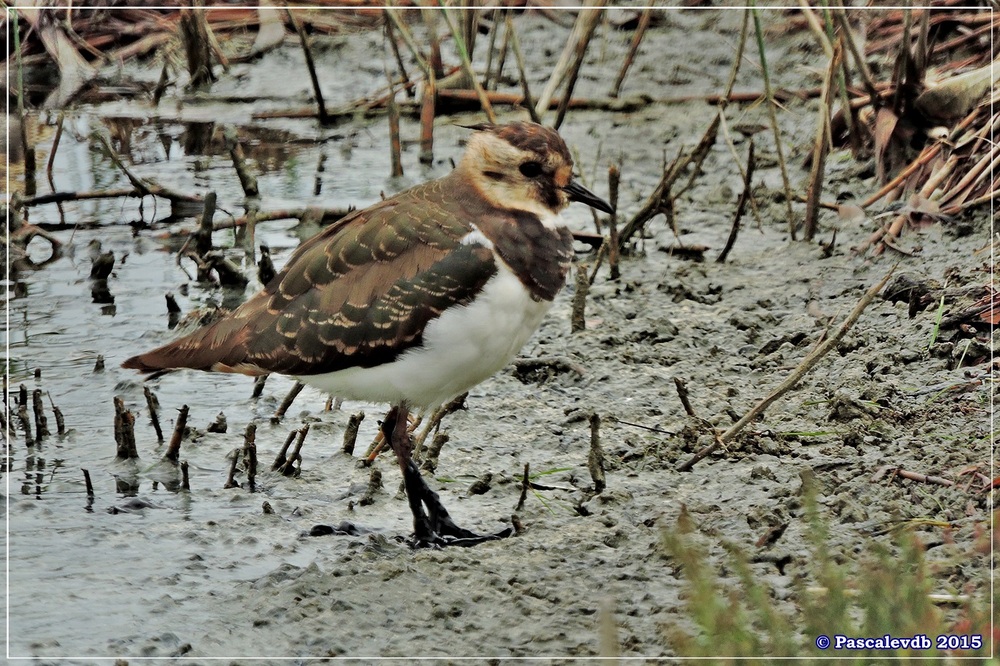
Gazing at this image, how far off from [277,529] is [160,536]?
16.1 inches

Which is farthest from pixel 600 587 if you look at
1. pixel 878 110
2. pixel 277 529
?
pixel 878 110

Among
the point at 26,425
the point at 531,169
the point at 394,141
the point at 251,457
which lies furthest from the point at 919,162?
the point at 26,425

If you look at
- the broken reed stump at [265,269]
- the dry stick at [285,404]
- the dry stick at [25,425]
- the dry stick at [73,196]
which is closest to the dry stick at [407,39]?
the dry stick at [73,196]

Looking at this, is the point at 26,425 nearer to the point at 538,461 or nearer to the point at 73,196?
the point at 538,461

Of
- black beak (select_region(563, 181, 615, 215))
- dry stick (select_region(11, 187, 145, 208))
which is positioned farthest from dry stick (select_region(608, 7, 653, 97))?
black beak (select_region(563, 181, 615, 215))

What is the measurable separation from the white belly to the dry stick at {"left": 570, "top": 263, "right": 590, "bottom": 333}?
155cm

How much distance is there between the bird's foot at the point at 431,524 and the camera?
4305 millimetres

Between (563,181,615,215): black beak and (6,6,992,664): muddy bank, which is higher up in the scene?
(563,181,615,215): black beak

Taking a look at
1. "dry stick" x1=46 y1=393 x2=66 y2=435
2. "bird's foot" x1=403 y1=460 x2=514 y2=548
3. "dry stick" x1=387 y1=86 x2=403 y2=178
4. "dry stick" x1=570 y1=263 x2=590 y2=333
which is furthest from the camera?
"dry stick" x1=387 y1=86 x2=403 y2=178

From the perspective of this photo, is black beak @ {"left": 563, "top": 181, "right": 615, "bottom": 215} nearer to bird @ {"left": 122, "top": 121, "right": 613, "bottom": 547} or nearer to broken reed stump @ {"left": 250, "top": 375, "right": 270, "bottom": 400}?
bird @ {"left": 122, "top": 121, "right": 613, "bottom": 547}

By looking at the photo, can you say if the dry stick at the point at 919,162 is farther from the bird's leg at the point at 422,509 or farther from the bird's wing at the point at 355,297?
the bird's leg at the point at 422,509

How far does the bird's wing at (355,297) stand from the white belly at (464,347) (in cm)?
4

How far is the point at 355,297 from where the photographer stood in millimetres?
4398

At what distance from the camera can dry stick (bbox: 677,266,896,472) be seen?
4.31 meters
